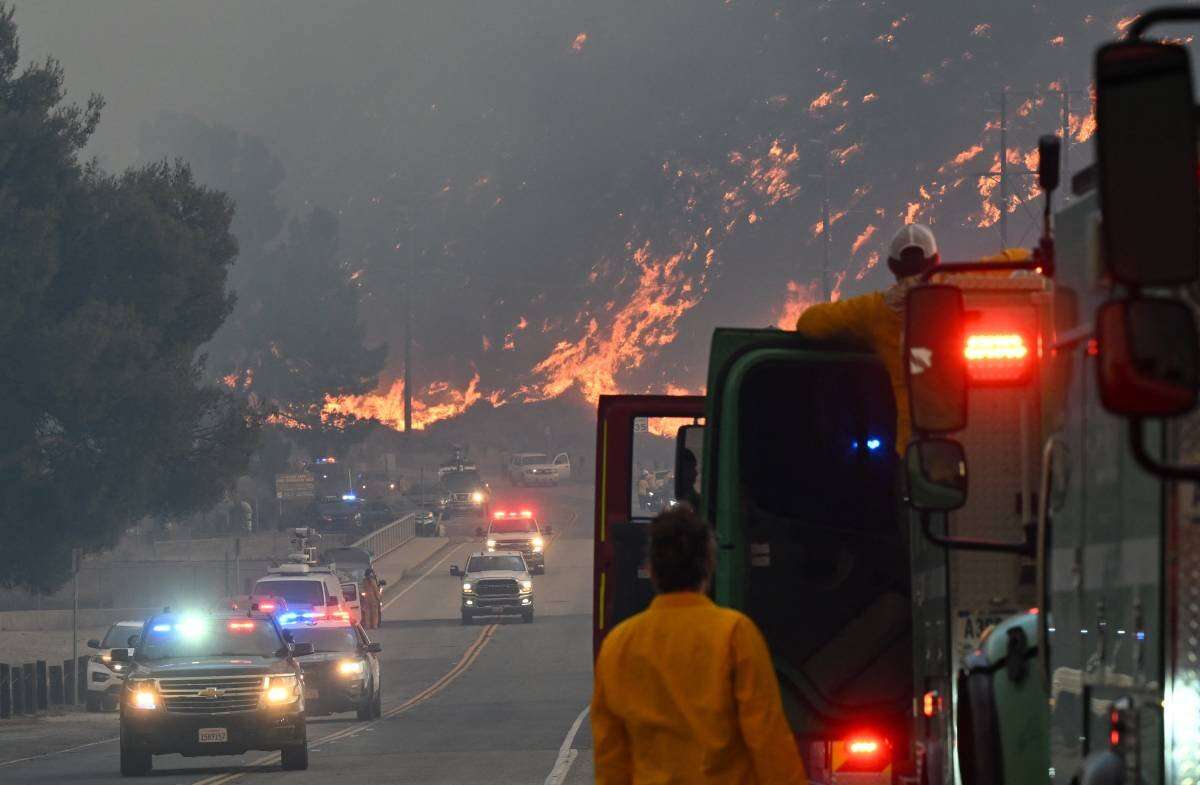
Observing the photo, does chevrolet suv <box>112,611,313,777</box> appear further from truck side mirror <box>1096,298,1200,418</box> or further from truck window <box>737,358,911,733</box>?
truck side mirror <box>1096,298,1200,418</box>

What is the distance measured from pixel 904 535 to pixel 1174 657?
219 inches

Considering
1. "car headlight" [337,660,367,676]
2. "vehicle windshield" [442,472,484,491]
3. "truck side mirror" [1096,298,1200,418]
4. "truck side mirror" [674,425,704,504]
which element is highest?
"truck side mirror" [1096,298,1200,418]

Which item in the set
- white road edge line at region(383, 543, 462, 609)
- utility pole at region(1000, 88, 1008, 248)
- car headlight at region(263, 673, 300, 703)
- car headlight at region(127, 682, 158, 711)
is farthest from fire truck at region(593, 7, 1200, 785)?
white road edge line at region(383, 543, 462, 609)

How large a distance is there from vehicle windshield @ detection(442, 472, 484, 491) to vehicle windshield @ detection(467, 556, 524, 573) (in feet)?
182

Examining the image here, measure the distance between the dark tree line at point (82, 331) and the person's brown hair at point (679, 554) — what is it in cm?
6366

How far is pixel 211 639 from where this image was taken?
25.8m

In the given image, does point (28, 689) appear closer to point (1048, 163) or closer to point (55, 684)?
point (55, 684)

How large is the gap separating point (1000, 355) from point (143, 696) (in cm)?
1790

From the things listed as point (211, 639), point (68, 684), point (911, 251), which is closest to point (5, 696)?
point (68, 684)

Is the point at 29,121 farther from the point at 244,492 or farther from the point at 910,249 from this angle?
the point at 244,492

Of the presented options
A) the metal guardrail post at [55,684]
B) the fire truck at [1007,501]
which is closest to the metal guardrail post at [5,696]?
the metal guardrail post at [55,684]

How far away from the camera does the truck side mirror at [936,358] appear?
22.1 feet

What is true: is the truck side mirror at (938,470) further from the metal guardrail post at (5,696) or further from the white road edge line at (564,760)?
the metal guardrail post at (5,696)

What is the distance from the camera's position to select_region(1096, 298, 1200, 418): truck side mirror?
437 centimetres
